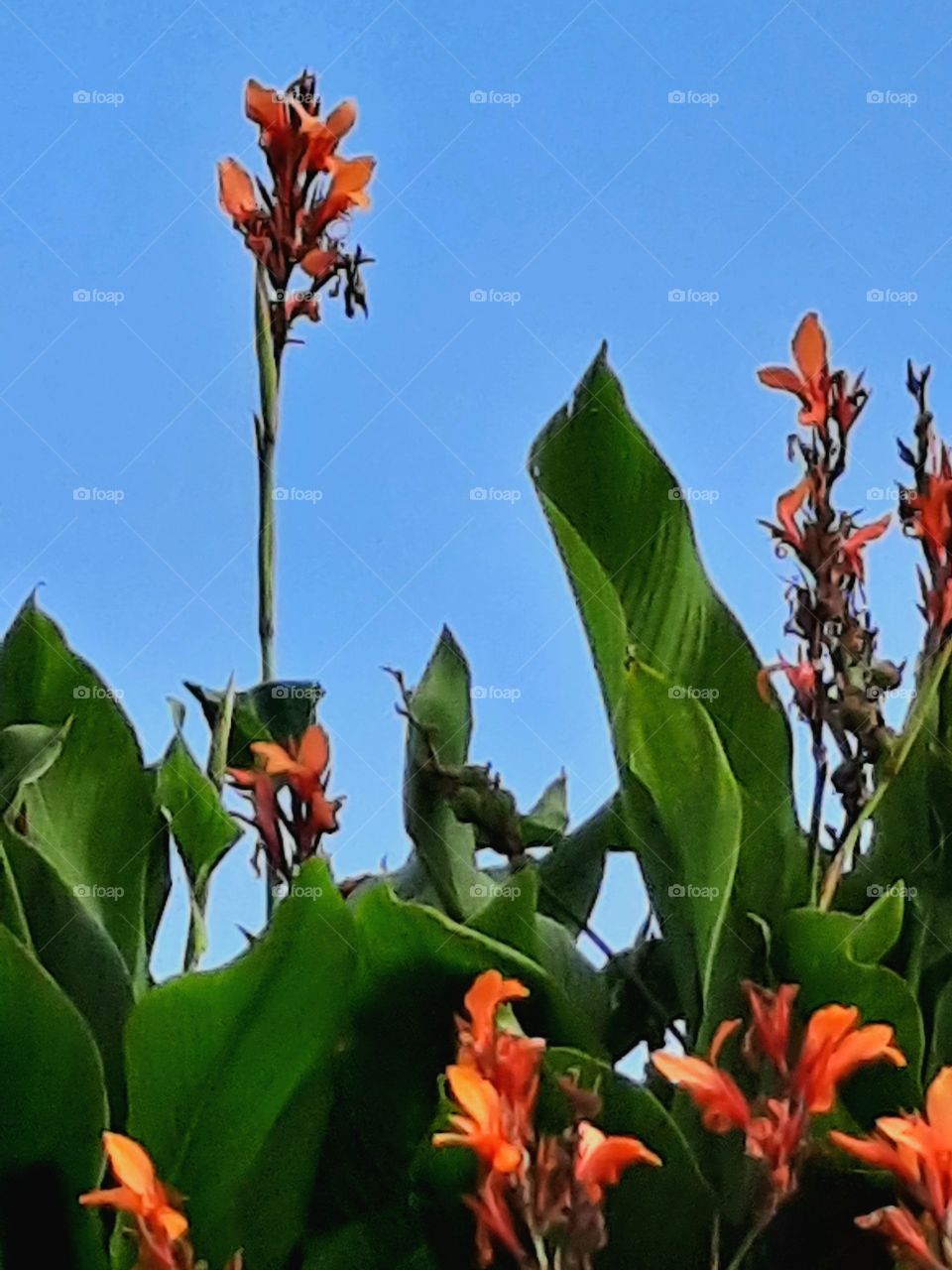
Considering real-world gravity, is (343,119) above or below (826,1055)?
above

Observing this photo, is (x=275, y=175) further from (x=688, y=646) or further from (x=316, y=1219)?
(x=316, y=1219)

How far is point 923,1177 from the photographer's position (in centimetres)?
30

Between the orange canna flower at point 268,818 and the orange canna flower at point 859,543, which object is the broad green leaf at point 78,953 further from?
the orange canna flower at point 859,543

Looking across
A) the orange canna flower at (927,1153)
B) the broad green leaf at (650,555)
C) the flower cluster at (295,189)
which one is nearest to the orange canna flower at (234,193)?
the flower cluster at (295,189)

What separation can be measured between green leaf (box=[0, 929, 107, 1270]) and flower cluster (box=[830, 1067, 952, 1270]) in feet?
0.60

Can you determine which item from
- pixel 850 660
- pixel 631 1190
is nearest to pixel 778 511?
pixel 850 660

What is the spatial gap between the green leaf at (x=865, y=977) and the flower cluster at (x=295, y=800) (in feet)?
0.43

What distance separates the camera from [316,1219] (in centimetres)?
39

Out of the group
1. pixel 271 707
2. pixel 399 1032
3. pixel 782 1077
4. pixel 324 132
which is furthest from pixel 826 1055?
pixel 324 132

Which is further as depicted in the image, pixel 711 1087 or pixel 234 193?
pixel 234 193

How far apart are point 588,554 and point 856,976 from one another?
14 centimetres

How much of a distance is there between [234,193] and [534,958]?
27 centimetres

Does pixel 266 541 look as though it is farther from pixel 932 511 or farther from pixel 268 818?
pixel 932 511

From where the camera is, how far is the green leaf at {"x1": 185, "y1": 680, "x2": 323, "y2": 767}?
1.57ft
